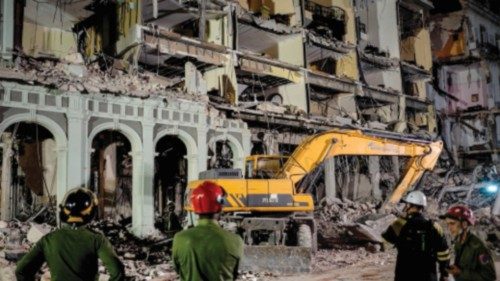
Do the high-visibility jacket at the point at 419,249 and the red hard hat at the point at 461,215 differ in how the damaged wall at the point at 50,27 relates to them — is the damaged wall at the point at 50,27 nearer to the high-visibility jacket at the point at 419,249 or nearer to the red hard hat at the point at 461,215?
the high-visibility jacket at the point at 419,249

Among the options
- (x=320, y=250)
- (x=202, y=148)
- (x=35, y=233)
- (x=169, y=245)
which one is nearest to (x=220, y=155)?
(x=202, y=148)

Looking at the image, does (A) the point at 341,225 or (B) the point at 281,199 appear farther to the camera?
(A) the point at 341,225

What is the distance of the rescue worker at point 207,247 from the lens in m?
3.17

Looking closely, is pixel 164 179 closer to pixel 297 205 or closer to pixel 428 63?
pixel 297 205

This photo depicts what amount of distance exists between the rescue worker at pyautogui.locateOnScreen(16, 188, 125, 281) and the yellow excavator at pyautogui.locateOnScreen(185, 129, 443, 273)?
726cm

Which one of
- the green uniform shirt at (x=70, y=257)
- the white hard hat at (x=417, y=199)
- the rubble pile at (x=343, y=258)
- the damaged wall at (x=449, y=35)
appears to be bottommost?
the rubble pile at (x=343, y=258)

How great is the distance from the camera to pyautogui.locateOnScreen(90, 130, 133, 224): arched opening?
17.8 m

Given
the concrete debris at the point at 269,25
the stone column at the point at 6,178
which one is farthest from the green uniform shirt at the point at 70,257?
the concrete debris at the point at 269,25

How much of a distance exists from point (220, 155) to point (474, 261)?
15.4 metres

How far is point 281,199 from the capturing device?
11438 millimetres

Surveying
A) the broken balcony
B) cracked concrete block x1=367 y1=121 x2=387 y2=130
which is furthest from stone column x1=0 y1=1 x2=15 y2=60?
cracked concrete block x1=367 y1=121 x2=387 y2=130

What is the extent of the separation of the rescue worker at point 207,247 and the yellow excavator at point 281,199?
7196 mm

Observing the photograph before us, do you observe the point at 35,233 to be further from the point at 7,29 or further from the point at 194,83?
the point at 194,83

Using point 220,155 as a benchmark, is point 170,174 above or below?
below
